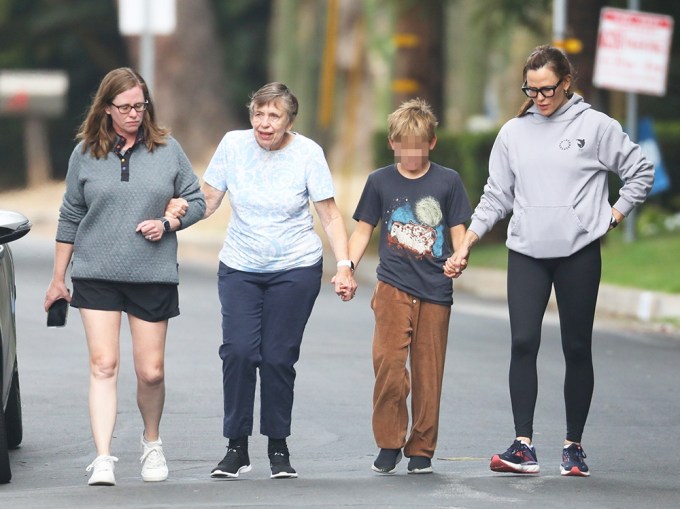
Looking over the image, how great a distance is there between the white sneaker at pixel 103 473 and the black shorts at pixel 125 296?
62cm

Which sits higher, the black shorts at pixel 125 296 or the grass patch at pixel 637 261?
the black shorts at pixel 125 296

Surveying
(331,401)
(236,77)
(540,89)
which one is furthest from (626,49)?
(236,77)

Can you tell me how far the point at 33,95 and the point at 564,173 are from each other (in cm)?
2934

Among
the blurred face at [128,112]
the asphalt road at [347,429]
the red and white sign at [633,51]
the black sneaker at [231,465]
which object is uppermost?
the red and white sign at [633,51]

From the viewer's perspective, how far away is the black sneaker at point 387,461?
7.64 m

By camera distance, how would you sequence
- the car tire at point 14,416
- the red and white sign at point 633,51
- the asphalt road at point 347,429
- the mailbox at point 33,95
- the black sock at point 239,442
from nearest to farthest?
the asphalt road at point 347,429 < the black sock at point 239,442 < the car tire at point 14,416 < the red and white sign at point 633,51 < the mailbox at point 33,95

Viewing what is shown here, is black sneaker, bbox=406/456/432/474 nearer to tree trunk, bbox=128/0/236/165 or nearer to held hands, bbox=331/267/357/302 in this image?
held hands, bbox=331/267/357/302

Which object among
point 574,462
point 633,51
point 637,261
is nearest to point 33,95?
point 633,51

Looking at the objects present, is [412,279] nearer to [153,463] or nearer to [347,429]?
[153,463]

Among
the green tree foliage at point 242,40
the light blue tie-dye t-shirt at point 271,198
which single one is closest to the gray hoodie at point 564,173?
the light blue tie-dye t-shirt at point 271,198

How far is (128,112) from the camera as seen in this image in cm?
735

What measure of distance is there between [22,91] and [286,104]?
29480 millimetres

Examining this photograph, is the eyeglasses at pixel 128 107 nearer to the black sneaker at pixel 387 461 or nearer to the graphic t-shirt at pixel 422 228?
the graphic t-shirt at pixel 422 228

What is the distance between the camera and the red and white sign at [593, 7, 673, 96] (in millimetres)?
19391
